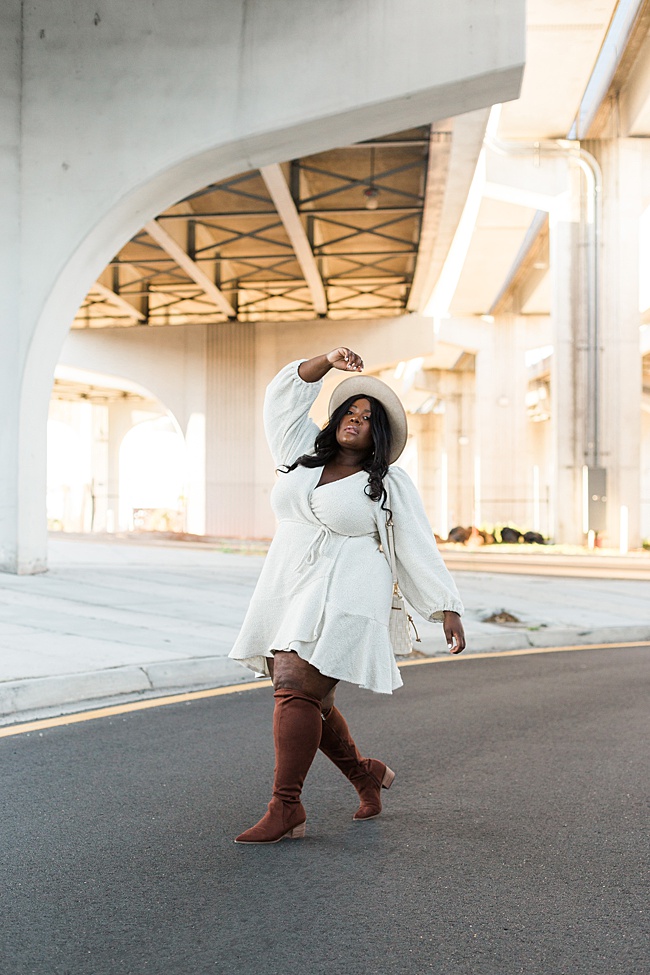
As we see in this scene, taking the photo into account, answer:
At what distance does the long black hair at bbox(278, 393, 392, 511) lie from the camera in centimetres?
406

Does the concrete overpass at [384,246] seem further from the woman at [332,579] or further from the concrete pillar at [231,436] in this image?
the woman at [332,579]

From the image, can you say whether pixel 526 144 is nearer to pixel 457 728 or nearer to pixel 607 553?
pixel 607 553

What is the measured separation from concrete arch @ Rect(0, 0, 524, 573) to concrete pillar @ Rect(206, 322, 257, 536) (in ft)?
65.0

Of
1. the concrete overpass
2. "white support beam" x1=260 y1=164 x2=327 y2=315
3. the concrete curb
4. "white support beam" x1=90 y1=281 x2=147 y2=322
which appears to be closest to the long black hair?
the concrete curb

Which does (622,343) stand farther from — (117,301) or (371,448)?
(371,448)

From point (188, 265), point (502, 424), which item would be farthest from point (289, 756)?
point (502, 424)

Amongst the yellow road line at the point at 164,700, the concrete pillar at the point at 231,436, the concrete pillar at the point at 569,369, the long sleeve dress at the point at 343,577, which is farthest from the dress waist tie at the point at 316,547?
the concrete pillar at the point at 231,436

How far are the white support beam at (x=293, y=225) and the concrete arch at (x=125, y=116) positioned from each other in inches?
126

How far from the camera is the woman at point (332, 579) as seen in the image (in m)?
3.86

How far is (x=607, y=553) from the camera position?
83.3ft

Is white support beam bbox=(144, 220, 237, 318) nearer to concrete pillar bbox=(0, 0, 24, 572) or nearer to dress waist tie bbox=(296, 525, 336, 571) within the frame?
concrete pillar bbox=(0, 0, 24, 572)

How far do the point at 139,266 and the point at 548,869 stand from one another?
2578cm

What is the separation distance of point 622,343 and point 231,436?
12486mm

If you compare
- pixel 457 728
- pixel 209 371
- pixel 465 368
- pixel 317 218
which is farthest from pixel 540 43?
pixel 465 368
